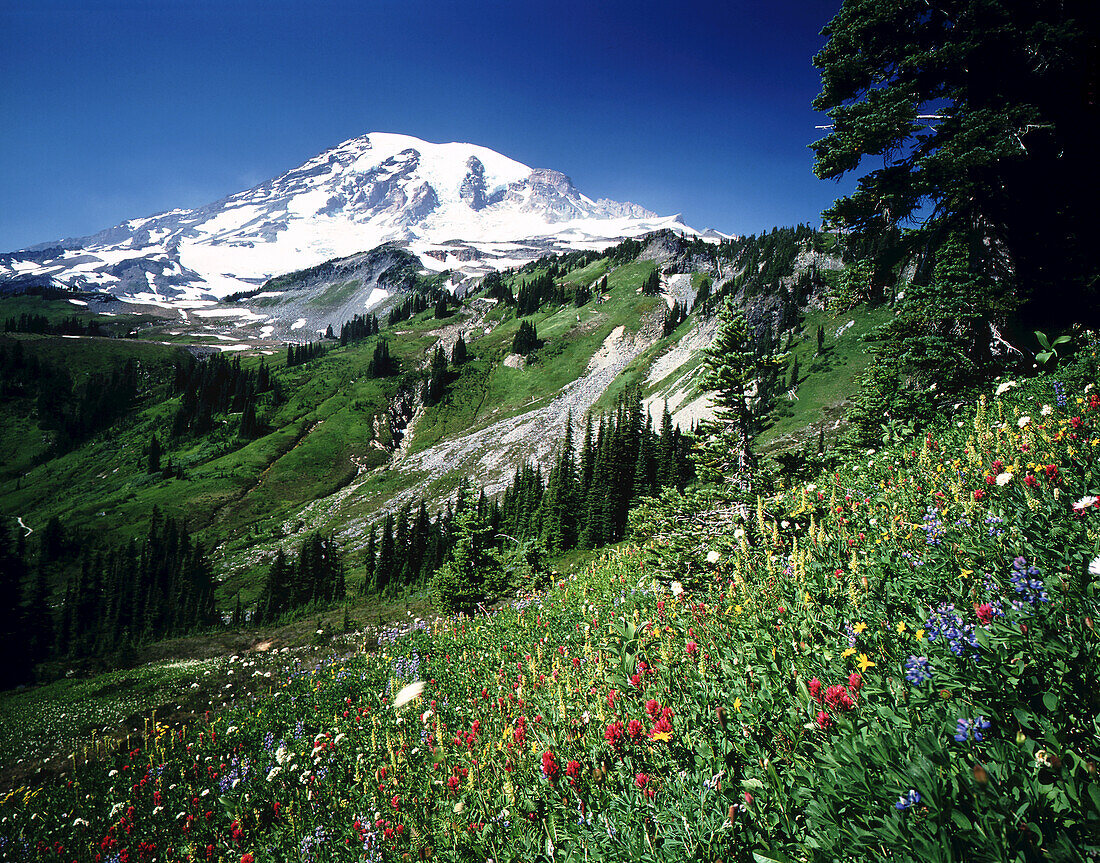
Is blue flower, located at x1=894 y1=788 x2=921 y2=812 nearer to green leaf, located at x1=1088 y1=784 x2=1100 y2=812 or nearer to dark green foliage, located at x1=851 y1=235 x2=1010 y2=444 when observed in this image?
green leaf, located at x1=1088 y1=784 x2=1100 y2=812

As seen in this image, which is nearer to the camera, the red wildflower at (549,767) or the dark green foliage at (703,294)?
the red wildflower at (549,767)

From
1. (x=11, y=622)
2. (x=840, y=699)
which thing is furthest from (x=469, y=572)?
(x=11, y=622)

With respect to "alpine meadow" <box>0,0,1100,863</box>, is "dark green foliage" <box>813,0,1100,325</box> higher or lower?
higher

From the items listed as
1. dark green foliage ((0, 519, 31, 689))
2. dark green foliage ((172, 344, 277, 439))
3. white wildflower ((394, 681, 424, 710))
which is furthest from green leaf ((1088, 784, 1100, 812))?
dark green foliage ((172, 344, 277, 439))

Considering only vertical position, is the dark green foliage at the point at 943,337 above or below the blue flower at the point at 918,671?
above

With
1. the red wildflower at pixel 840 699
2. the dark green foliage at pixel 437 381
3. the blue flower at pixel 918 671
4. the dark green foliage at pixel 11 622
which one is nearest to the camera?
the blue flower at pixel 918 671

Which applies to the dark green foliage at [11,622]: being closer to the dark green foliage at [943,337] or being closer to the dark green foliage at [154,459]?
the dark green foliage at [943,337]

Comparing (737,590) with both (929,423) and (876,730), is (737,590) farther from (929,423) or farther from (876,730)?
(929,423)

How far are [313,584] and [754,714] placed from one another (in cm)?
7956

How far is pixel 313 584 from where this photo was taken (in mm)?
69875

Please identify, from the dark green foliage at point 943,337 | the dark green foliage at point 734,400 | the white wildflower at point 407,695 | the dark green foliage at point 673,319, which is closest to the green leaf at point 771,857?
the white wildflower at point 407,695

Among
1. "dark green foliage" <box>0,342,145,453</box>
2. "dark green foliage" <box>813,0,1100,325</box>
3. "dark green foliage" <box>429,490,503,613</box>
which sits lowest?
"dark green foliage" <box>0,342,145,453</box>

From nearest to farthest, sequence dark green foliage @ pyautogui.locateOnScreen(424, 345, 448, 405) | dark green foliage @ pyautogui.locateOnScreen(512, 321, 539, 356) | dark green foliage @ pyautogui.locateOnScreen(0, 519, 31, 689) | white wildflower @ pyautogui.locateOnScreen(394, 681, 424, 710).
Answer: white wildflower @ pyautogui.locateOnScreen(394, 681, 424, 710)
dark green foliage @ pyautogui.locateOnScreen(0, 519, 31, 689)
dark green foliage @ pyautogui.locateOnScreen(424, 345, 448, 405)
dark green foliage @ pyautogui.locateOnScreen(512, 321, 539, 356)

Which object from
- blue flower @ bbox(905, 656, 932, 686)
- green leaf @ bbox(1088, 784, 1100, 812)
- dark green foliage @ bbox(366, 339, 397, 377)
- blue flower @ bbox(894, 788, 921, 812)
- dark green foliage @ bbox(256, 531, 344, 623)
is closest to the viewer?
green leaf @ bbox(1088, 784, 1100, 812)
